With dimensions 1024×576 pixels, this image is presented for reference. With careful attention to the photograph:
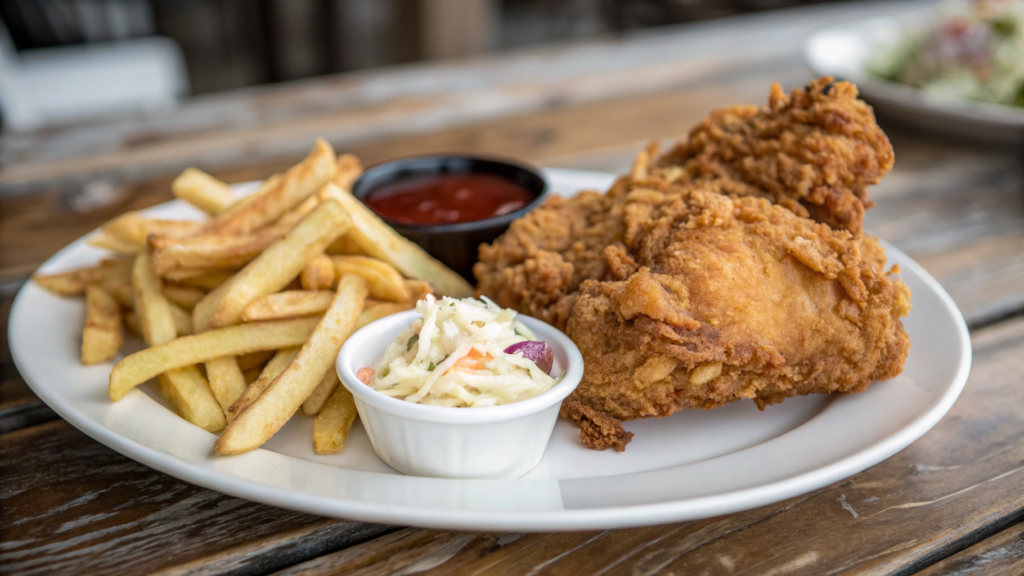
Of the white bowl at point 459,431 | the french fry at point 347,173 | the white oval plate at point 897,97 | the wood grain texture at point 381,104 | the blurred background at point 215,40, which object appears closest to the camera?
the white bowl at point 459,431

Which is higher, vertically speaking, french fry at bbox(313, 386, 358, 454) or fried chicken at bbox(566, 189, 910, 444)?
fried chicken at bbox(566, 189, 910, 444)

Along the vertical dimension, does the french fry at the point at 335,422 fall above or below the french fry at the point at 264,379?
below

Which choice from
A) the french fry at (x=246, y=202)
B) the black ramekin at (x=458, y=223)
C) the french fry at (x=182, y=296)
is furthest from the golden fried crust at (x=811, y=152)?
the french fry at (x=182, y=296)

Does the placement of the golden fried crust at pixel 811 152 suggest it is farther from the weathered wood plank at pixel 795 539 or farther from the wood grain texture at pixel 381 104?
the wood grain texture at pixel 381 104

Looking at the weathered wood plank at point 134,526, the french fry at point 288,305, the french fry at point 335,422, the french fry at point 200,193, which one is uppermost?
the french fry at point 200,193

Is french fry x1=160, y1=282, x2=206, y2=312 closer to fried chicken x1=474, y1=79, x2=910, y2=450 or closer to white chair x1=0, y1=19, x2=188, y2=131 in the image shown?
fried chicken x1=474, y1=79, x2=910, y2=450

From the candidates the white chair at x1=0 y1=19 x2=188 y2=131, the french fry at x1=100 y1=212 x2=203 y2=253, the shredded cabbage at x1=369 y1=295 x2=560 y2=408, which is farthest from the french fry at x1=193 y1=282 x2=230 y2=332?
the white chair at x1=0 y1=19 x2=188 y2=131

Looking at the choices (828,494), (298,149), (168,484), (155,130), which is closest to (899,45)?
(298,149)

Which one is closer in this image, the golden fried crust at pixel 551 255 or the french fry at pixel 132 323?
the golden fried crust at pixel 551 255

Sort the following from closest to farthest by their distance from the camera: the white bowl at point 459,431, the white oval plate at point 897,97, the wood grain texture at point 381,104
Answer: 1. the white bowl at point 459,431
2. the white oval plate at point 897,97
3. the wood grain texture at point 381,104
